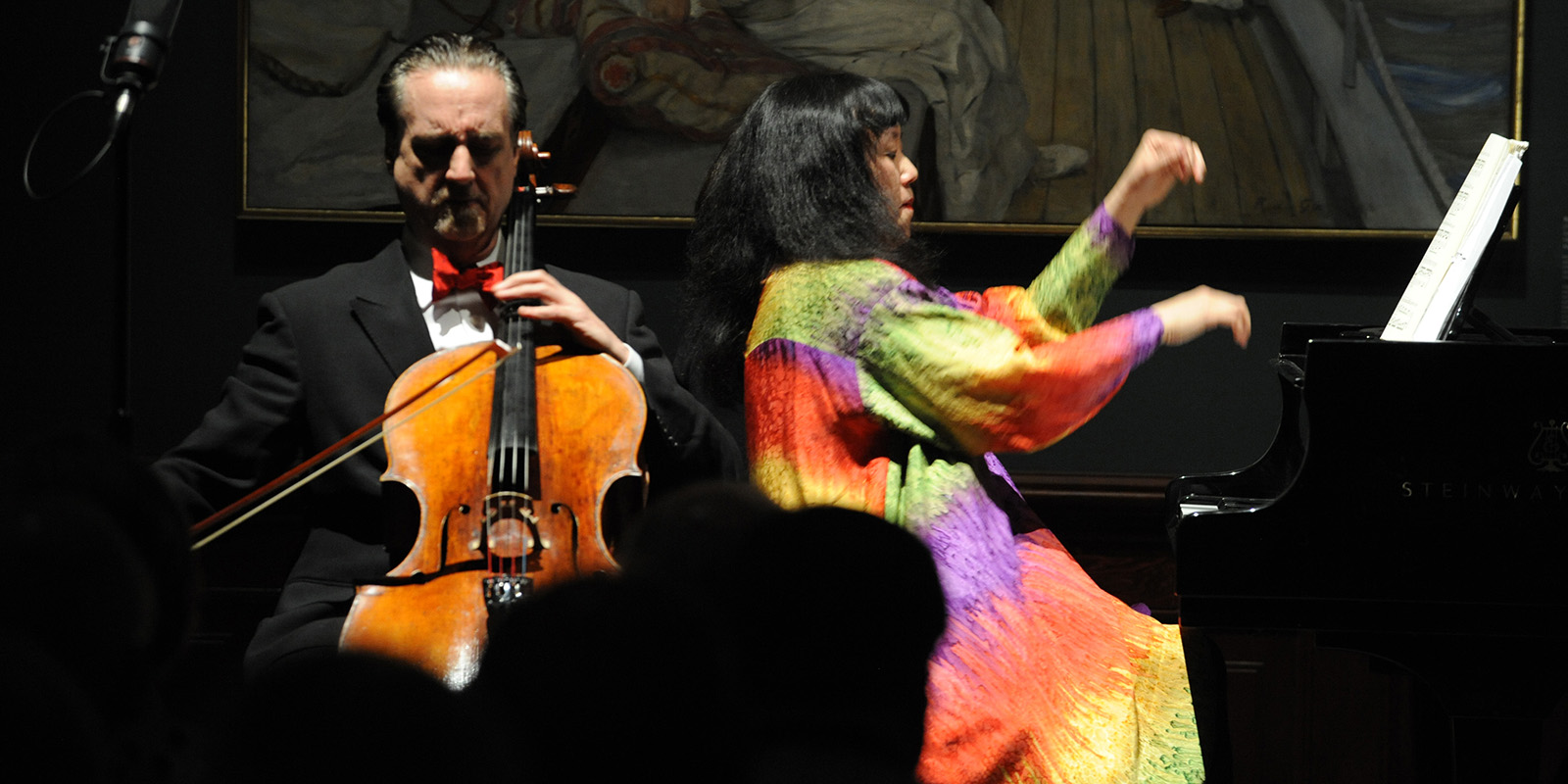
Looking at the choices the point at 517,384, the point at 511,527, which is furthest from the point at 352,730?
the point at 517,384

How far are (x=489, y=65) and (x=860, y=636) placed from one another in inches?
62.1

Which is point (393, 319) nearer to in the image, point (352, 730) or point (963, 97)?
point (963, 97)

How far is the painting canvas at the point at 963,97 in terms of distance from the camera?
2.99 metres

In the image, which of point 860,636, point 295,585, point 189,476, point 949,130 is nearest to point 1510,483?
point 860,636

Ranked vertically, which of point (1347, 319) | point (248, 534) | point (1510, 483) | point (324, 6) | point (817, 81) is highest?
point (324, 6)

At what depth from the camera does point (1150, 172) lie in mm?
2016

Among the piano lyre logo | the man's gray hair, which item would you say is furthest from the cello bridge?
the piano lyre logo

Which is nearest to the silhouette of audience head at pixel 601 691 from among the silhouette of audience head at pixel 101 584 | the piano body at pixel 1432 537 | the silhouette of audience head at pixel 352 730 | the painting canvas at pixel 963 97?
the silhouette of audience head at pixel 352 730

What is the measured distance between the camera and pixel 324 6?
302cm

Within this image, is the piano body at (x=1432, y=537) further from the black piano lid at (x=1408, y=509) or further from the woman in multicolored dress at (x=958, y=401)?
the woman in multicolored dress at (x=958, y=401)

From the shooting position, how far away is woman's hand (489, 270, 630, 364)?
204 cm

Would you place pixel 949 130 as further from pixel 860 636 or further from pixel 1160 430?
pixel 860 636

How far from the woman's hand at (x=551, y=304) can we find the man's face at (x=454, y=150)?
Answer: 0.18 meters

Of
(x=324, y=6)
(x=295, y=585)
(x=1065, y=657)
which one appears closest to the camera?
(x=1065, y=657)
